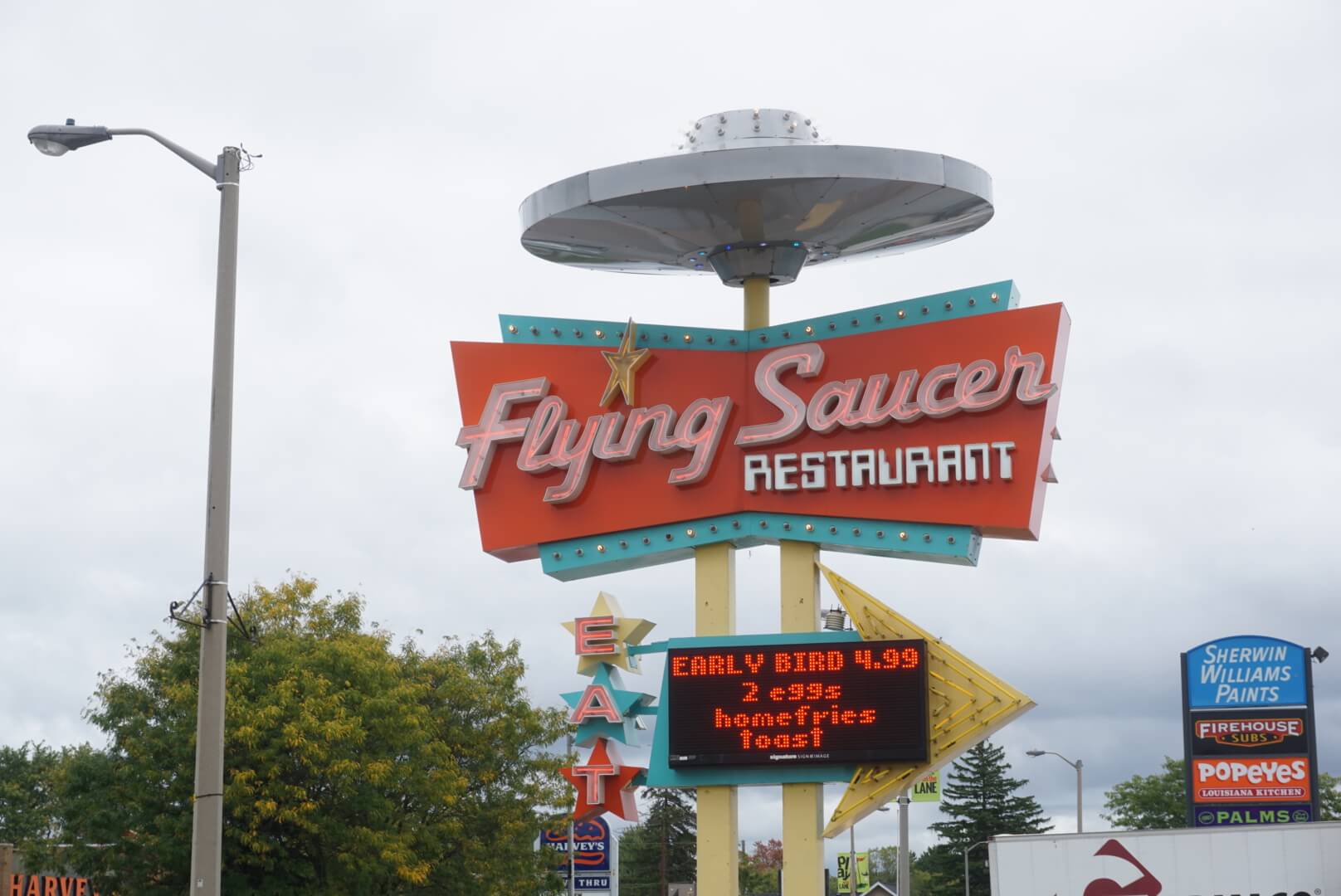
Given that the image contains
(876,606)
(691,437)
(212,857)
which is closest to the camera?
(212,857)

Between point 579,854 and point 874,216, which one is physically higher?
point 874,216

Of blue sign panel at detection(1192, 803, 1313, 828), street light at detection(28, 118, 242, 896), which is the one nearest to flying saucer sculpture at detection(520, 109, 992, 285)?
street light at detection(28, 118, 242, 896)

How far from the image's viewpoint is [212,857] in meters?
15.3

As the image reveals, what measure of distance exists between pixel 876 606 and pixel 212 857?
12252 millimetres

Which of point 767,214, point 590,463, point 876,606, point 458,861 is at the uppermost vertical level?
point 767,214

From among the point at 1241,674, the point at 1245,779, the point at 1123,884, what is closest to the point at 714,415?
the point at 1123,884

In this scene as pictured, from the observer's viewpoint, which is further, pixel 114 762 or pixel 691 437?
pixel 114 762

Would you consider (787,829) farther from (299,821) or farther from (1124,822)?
(1124,822)

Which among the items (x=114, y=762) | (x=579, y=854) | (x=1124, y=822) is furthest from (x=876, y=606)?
(x=1124, y=822)

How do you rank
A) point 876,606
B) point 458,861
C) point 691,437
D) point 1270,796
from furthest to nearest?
point 458,861 → point 1270,796 → point 691,437 → point 876,606

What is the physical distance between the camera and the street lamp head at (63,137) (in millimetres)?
16500

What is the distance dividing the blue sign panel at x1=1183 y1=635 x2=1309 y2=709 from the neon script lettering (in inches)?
495

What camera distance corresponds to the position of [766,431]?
88.7 feet

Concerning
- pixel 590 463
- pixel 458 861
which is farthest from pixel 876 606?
pixel 458 861
